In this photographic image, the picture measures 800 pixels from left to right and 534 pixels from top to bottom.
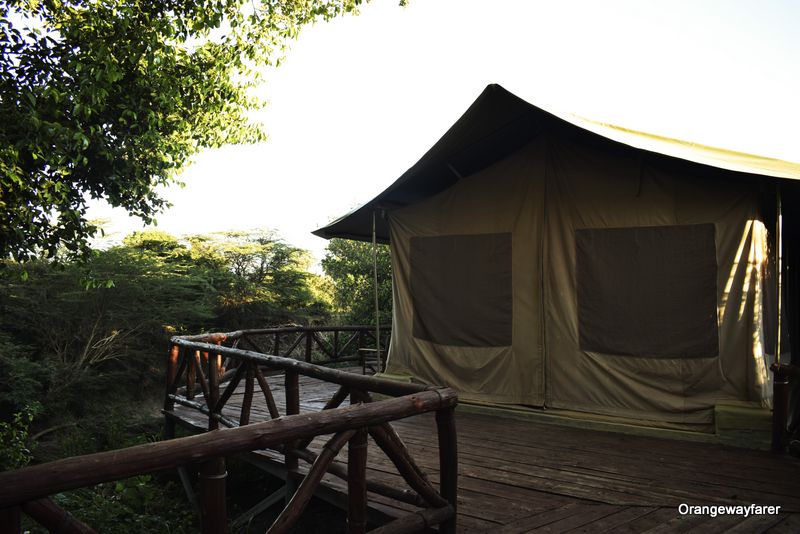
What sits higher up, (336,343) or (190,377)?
(190,377)

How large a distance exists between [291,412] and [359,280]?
8272mm

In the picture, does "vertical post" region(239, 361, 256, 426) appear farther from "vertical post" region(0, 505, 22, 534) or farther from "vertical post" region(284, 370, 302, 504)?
"vertical post" region(0, 505, 22, 534)

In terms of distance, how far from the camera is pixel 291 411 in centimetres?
340

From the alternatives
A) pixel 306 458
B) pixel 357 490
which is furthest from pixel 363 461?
pixel 306 458

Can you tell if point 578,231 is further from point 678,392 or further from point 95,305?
point 95,305

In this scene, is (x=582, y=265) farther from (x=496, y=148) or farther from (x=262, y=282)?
(x=262, y=282)

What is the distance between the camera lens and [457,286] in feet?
18.3

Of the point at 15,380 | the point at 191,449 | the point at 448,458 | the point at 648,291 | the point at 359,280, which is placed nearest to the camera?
the point at 191,449

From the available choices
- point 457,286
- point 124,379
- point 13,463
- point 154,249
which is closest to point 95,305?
point 124,379

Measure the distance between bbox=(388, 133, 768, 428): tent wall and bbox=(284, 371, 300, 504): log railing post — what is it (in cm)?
229

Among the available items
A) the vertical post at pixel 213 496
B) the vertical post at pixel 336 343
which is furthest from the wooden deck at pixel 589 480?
the vertical post at pixel 336 343

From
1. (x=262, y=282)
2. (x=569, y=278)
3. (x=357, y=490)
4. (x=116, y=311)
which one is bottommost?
(x=357, y=490)

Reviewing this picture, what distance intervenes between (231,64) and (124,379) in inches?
229

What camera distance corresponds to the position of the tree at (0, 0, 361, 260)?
16.3ft
